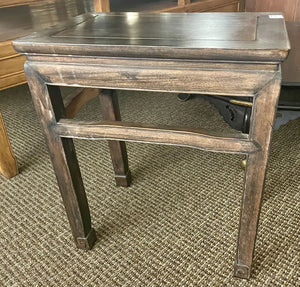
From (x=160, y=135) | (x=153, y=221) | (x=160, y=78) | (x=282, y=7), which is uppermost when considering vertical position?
(x=160, y=78)

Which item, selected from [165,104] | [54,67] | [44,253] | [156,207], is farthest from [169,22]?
[165,104]

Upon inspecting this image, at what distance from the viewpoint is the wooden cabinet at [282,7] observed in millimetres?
1799

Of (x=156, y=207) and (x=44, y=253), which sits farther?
(x=156, y=207)

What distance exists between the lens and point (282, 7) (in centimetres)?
185

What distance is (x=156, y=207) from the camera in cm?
108

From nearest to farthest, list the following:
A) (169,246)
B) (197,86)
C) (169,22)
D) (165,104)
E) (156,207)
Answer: (197,86), (169,22), (169,246), (156,207), (165,104)

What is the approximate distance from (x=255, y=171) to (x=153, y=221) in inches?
17.4

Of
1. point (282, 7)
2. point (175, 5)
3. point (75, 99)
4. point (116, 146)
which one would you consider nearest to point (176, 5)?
point (175, 5)

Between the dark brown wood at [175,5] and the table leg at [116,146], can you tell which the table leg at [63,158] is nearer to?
the table leg at [116,146]

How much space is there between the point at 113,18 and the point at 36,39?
9.6 inches

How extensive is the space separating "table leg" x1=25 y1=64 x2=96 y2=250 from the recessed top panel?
0.37ft

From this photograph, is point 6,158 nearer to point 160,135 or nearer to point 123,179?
point 123,179

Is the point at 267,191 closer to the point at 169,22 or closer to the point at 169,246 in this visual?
the point at 169,246

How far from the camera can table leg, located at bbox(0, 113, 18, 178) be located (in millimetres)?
1175
